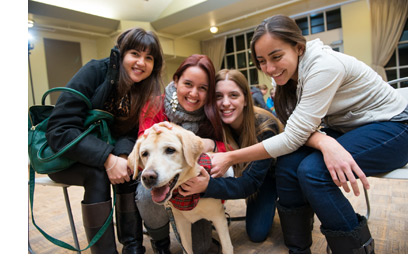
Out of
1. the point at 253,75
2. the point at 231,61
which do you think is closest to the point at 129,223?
the point at 253,75

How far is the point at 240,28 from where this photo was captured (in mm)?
7180

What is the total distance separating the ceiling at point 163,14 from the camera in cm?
182

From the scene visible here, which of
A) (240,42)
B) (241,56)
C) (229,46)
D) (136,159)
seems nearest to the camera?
(136,159)

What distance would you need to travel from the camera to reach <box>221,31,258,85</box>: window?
7695 millimetres

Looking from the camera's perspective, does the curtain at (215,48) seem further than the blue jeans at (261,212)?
Yes

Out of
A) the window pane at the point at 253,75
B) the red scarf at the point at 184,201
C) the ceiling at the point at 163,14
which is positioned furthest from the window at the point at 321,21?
the red scarf at the point at 184,201

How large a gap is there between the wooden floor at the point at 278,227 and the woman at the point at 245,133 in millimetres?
118

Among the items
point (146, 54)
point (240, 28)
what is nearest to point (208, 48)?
point (240, 28)

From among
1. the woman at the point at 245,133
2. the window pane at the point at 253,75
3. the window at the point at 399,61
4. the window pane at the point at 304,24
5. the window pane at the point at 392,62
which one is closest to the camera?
the woman at the point at 245,133

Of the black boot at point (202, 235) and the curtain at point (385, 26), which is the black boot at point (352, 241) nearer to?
the black boot at point (202, 235)

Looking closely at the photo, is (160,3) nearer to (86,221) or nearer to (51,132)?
(51,132)

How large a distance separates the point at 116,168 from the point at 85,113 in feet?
1.17

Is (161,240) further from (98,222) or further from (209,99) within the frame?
(209,99)

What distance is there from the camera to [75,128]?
4.13 feet
